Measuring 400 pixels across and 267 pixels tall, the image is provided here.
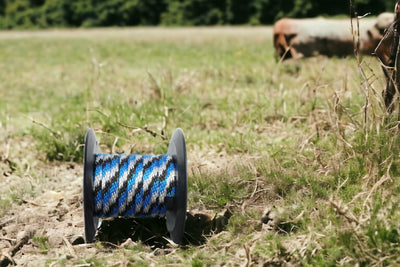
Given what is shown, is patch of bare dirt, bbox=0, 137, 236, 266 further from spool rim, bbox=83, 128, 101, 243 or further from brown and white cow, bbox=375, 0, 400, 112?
brown and white cow, bbox=375, 0, 400, 112

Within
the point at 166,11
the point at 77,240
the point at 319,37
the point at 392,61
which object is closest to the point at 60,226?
the point at 77,240

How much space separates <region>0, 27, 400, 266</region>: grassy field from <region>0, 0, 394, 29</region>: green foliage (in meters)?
10.6

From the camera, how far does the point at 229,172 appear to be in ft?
11.5

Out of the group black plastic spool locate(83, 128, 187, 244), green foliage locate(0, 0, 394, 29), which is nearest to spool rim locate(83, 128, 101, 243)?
black plastic spool locate(83, 128, 187, 244)

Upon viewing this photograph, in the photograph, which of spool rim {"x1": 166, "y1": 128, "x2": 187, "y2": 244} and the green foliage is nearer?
spool rim {"x1": 166, "y1": 128, "x2": 187, "y2": 244}

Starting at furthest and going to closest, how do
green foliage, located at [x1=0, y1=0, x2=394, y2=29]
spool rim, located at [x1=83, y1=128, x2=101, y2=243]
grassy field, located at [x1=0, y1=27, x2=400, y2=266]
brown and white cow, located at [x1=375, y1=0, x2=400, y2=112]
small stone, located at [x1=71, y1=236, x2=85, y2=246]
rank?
green foliage, located at [x1=0, y1=0, x2=394, y2=29] → brown and white cow, located at [x1=375, y1=0, x2=400, y2=112] → small stone, located at [x1=71, y1=236, x2=85, y2=246] → spool rim, located at [x1=83, y1=128, x2=101, y2=243] → grassy field, located at [x1=0, y1=27, x2=400, y2=266]

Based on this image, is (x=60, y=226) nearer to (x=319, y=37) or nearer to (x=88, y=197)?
(x=88, y=197)

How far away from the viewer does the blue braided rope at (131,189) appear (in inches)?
111

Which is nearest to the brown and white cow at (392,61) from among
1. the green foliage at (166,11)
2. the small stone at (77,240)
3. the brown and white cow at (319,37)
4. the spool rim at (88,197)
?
the spool rim at (88,197)

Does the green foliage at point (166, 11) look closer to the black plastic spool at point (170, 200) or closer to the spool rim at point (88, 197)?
the black plastic spool at point (170, 200)

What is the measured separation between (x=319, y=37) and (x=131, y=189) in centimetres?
560

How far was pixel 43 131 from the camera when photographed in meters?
4.48

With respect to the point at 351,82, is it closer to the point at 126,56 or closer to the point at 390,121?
the point at 390,121

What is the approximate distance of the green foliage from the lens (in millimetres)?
16266
